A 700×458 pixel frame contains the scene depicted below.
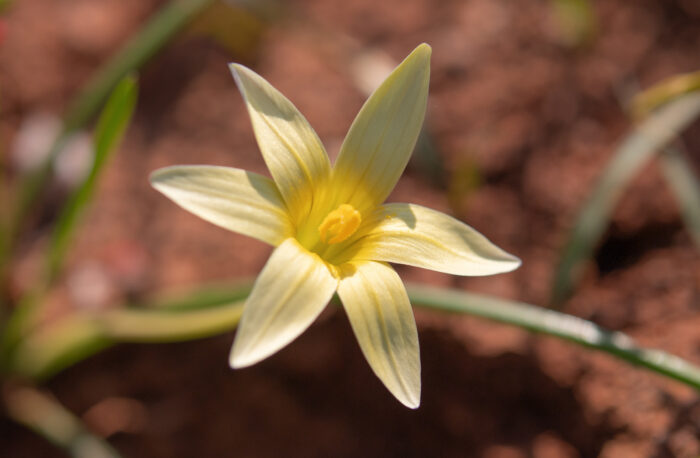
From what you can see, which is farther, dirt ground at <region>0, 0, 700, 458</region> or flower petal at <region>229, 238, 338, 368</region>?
dirt ground at <region>0, 0, 700, 458</region>

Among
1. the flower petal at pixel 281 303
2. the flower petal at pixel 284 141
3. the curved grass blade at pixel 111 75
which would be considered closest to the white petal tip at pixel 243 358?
the flower petal at pixel 281 303

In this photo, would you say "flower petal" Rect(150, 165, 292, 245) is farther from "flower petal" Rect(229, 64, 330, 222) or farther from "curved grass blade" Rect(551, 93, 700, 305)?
"curved grass blade" Rect(551, 93, 700, 305)

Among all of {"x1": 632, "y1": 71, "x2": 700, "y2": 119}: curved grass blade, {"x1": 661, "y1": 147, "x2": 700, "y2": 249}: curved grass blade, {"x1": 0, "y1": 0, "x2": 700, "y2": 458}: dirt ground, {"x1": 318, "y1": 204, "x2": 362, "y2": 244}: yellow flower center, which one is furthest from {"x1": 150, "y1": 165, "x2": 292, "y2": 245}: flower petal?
{"x1": 661, "y1": 147, "x2": 700, "y2": 249}: curved grass blade

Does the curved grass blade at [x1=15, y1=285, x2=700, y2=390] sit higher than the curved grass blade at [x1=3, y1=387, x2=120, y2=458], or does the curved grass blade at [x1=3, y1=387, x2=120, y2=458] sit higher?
the curved grass blade at [x1=15, y1=285, x2=700, y2=390]

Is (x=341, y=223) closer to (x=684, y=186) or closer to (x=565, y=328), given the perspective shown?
(x=565, y=328)

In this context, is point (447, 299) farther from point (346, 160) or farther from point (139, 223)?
point (139, 223)

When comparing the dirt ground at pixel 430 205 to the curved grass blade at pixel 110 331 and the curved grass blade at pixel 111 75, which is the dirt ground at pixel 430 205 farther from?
the curved grass blade at pixel 111 75

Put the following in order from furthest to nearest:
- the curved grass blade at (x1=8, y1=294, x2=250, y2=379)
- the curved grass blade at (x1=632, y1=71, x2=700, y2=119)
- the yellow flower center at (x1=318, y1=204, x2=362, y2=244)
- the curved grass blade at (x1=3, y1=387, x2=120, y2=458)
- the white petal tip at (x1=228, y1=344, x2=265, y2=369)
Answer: the curved grass blade at (x1=3, y1=387, x2=120, y2=458) → the curved grass blade at (x1=632, y1=71, x2=700, y2=119) → the curved grass blade at (x1=8, y1=294, x2=250, y2=379) → the yellow flower center at (x1=318, y1=204, x2=362, y2=244) → the white petal tip at (x1=228, y1=344, x2=265, y2=369)

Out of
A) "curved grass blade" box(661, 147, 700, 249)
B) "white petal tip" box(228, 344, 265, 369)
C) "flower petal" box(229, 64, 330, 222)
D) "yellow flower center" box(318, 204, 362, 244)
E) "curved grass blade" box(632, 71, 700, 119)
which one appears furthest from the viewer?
"curved grass blade" box(661, 147, 700, 249)
